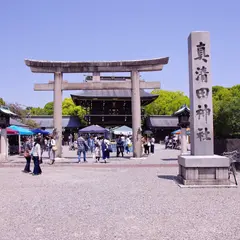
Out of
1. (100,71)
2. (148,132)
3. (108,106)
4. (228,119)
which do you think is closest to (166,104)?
(148,132)

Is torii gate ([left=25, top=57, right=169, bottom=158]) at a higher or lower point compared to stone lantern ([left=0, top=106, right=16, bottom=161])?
higher

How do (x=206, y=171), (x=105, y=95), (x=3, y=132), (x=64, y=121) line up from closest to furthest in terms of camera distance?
(x=206, y=171) < (x=3, y=132) < (x=105, y=95) < (x=64, y=121)

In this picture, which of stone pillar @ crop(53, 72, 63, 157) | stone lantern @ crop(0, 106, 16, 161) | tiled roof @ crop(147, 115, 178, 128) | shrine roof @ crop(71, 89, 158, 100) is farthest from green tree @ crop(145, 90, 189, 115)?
stone lantern @ crop(0, 106, 16, 161)

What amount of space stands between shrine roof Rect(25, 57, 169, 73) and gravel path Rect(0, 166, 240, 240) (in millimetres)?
11572

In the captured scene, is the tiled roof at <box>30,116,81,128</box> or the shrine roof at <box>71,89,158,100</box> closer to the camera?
the shrine roof at <box>71,89,158,100</box>

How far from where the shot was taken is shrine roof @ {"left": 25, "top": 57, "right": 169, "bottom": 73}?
66.7 ft

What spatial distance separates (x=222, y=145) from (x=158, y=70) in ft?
23.8

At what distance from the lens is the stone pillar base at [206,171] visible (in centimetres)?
963

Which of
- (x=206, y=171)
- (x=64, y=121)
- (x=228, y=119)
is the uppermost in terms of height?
(x=64, y=121)

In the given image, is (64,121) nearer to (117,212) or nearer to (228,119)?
(228,119)

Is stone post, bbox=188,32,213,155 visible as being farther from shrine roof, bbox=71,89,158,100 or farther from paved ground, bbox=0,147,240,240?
shrine roof, bbox=71,89,158,100

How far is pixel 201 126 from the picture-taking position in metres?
10.4

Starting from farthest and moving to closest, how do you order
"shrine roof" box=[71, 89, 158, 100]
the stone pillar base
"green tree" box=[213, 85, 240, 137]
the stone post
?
1. "shrine roof" box=[71, 89, 158, 100]
2. "green tree" box=[213, 85, 240, 137]
3. the stone post
4. the stone pillar base

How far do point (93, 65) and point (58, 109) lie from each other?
358 centimetres
